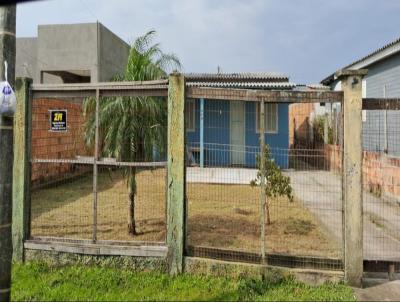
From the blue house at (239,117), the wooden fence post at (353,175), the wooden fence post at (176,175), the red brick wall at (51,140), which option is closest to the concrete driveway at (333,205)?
the wooden fence post at (353,175)

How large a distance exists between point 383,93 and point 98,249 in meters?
9.26

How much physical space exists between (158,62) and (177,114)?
2.13 m

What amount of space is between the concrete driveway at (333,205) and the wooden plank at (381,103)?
5.57 feet

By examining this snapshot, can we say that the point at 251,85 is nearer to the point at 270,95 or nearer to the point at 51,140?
the point at 51,140

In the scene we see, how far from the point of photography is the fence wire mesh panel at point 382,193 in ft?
19.6

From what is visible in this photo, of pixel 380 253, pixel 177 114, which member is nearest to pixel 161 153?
pixel 177 114

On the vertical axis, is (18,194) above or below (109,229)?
above

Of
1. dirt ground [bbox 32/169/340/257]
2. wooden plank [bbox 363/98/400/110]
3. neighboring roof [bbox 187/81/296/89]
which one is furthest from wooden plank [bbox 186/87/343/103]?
neighboring roof [bbox 187/81/296/89]

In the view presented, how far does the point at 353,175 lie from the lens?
4.54 meters

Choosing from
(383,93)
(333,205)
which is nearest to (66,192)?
(333,205)

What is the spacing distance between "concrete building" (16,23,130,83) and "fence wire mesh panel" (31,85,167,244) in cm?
813

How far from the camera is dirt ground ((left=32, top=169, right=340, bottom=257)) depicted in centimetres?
595

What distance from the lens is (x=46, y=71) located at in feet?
60.4

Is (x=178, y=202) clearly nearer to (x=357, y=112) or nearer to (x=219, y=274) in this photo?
(x=219, y=274)
